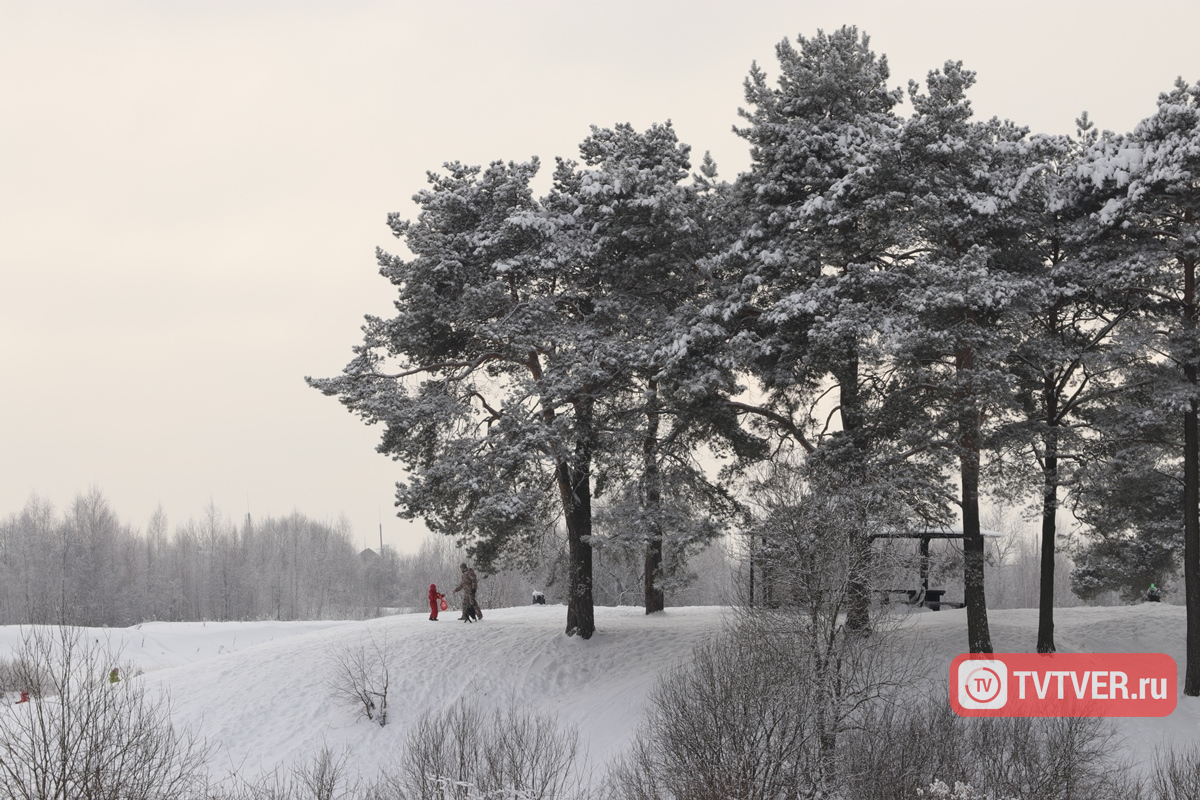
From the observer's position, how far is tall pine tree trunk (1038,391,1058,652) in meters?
19.8

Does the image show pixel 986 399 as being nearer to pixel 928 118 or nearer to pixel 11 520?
pixel 928 118

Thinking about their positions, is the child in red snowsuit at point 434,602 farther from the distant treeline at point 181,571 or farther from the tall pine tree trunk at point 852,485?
the distant treeline at point 181,571

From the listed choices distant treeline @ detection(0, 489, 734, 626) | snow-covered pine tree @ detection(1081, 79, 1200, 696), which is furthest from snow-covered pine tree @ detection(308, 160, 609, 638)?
distant treeline @ detection(0, 489, 734, 626)

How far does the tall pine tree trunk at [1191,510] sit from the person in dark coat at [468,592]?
1582 cm

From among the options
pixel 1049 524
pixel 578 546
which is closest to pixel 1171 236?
pixel 1049 524

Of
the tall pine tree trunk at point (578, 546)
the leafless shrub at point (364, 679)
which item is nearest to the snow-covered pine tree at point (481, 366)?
the tall pine tree trunk at point (578, 546)

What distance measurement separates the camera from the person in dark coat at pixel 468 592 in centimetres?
2534

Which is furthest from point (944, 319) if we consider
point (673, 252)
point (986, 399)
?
point (673, 252)

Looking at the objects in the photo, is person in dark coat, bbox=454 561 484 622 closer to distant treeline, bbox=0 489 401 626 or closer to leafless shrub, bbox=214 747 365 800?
leafless shrub, bbox=214 747 365 800

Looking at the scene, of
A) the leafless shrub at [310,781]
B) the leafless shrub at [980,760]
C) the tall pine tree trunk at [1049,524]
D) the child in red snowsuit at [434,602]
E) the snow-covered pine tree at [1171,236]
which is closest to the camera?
the leafless shrub at [980,760]

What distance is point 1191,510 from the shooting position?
749 inches

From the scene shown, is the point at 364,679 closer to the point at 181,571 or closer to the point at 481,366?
the point at 481,366

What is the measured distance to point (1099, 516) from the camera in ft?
73.0

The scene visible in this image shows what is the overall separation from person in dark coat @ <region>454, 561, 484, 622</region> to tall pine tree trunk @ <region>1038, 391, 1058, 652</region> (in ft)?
43.6
